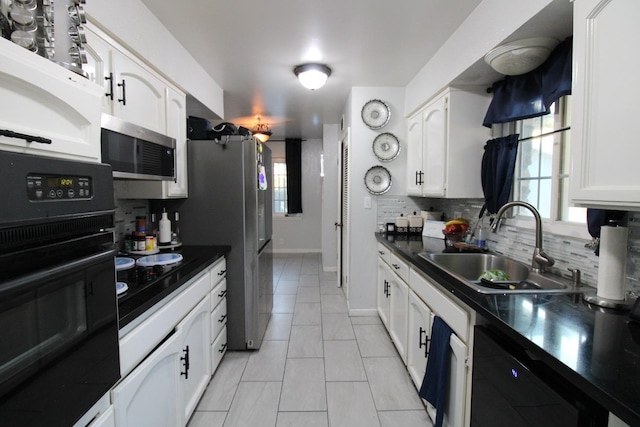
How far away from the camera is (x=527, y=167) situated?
1987 mm

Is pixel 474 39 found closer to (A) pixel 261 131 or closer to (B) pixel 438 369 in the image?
(B) pixel 438 369

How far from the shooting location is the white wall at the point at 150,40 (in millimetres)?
1437

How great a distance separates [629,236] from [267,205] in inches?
98.0

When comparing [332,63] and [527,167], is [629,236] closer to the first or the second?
[527,167]

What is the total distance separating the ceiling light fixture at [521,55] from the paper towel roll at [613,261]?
948 millimetres

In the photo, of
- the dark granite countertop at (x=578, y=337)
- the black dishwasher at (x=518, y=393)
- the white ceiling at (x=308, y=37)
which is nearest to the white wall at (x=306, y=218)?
the white ceiling at (x=308, y=37)

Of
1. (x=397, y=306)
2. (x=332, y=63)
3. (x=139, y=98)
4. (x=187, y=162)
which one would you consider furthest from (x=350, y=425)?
(x=332, y=63)

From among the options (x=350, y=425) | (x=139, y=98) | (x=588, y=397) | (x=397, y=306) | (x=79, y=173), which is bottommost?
(x=350, y=425)

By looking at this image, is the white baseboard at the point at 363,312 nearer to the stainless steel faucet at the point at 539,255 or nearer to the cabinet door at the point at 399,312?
the cabinet door at the point at 399,312

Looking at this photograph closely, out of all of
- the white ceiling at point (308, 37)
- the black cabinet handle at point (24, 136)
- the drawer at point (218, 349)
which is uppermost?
the white ceiling at point (308, 37)

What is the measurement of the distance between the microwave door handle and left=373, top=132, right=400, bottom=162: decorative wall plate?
2638 millimetres

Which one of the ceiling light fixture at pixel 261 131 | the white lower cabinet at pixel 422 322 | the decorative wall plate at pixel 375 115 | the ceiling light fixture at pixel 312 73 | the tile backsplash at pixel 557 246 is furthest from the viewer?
the ceiling light fixture at pixel 261 131

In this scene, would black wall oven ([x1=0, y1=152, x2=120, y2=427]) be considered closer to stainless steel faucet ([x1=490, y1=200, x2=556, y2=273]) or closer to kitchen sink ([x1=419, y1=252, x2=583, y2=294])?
kitchen sink ([x1=419, y1=252, x2=583, y2=294])

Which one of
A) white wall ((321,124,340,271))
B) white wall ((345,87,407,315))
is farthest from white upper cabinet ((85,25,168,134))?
white wall ((321,124,340,271))
